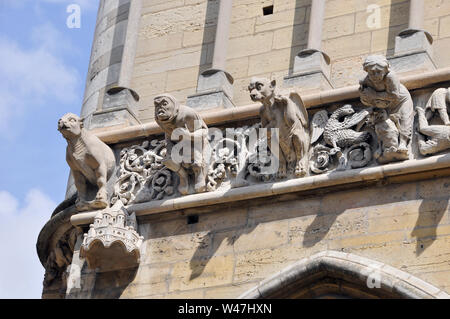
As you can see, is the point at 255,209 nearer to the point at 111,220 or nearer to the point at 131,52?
the point at 111,220

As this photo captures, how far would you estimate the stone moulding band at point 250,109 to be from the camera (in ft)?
38.0

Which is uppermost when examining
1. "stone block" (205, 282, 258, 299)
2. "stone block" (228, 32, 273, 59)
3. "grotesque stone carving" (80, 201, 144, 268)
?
"stone block" (228, 32, 273, 59)

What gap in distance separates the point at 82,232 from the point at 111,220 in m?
0.63

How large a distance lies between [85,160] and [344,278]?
2608 millimetres

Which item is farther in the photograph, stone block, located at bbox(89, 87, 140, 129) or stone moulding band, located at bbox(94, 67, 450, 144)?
stone block, located at bbox(89, 87, 140, 129)

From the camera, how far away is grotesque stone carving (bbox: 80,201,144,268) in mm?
11914

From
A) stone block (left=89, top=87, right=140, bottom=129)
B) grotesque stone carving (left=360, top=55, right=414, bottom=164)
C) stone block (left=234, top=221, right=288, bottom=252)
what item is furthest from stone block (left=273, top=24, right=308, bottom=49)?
stone block (left=234, top=221, right=288, bottom=252)

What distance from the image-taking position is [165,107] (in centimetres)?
1210

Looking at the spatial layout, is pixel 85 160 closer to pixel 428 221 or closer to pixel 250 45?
pixel 250 45

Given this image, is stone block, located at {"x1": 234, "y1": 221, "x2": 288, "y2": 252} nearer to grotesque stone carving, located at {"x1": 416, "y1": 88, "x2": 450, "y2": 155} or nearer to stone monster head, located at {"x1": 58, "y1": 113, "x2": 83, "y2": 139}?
grotesque stone carving, located at {"x1": 416, "y1": 88, "x2": 450, "y2": 155}

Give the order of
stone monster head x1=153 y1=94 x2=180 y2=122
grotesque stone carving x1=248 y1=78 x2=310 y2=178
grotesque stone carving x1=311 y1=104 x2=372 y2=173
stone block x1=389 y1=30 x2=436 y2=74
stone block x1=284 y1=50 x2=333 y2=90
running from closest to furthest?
grotesque stone carving x1=311 y1=104 x2=372 y2=173 → grotesque stone carving x1=248 y1=78 x2=310 y2=178 → stone block x1=389 y1=30 x2=436 y2=74 → stone monster head x1=153 y1=94 x2=180 y2=122 → stone block x1=284 y1=50 x2=333 y2=90

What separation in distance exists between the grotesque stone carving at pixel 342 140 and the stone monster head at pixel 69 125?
197 cm

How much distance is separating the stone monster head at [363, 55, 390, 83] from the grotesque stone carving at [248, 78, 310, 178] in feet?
2.56
